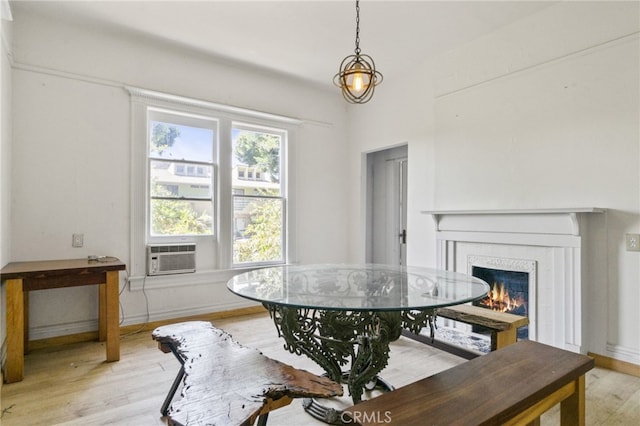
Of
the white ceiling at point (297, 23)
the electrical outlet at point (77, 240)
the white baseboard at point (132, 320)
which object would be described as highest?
the white ceiling at point (297, 23)

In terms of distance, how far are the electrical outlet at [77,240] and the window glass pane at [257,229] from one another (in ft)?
4.94

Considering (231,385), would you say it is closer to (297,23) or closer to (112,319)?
(112,319)

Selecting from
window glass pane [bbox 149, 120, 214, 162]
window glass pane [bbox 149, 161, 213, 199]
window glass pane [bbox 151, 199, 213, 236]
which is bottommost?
window glass pane [bbox 151, 199, 213, 236]

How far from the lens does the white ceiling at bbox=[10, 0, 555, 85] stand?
2928 mm

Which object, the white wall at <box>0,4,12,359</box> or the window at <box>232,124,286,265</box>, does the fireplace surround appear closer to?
the window at <box>232,124,286,265</box>

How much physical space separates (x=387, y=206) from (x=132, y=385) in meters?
3.61

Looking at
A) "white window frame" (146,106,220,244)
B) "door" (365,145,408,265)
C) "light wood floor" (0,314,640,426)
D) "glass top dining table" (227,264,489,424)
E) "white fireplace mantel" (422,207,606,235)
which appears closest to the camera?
"glass top dining table" (227,264,489,424)

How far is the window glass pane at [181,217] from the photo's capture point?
→ 366 centimetres

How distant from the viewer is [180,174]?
12.5 ft

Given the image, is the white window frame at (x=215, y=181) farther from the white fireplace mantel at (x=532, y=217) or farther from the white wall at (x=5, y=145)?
the white fireplace mantel at (x=532, y=217)

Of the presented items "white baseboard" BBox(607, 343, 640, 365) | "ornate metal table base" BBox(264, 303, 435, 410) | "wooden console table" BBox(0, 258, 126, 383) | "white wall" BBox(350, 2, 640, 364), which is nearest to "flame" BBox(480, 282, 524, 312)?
"white wall" BBox(350, 2, 640, 364)

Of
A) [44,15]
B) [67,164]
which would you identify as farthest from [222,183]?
[44,15]

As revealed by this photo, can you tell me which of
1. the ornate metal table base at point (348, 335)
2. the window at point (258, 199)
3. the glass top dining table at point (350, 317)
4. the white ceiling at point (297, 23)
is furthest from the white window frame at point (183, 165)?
the ornate metal table base at point (348, 335)

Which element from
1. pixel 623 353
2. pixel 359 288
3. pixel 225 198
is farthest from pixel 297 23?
pixel 623 353
